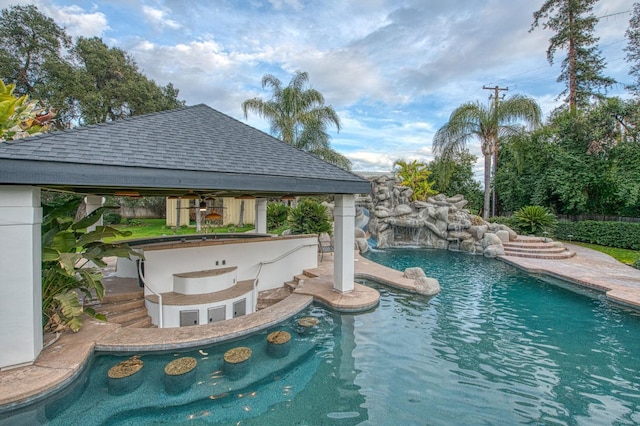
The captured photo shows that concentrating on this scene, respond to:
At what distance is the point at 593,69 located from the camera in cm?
1873

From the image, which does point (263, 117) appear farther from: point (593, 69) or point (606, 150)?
point (593, 69)

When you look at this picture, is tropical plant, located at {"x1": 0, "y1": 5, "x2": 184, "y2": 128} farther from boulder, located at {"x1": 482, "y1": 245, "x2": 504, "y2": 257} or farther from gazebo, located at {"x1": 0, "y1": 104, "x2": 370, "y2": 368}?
boulder, located at {"x1": 482, "y1": 245, "x2": 504, "y2": 257}

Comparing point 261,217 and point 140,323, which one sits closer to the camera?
point 140,323

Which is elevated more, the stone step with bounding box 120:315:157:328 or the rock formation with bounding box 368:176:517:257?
the rock formation with bounding box 368:176:517:257

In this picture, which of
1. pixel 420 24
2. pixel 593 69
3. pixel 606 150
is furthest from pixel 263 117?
pixel 593 69

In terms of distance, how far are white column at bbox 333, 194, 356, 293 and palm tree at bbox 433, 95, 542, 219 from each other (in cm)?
1423

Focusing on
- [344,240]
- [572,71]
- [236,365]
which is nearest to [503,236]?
[344,240]

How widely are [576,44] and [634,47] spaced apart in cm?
350

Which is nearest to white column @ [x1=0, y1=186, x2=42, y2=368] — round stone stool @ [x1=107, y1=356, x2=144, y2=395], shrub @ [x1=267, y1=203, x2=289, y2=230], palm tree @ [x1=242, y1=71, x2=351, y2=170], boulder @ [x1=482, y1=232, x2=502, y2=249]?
round stone stool @ [x1=107, y1=356, x2=144, y2=395]

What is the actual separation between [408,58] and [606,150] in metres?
11.2

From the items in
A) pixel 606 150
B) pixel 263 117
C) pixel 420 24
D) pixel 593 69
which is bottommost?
pixel 606 150

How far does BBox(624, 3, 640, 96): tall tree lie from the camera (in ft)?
50.8

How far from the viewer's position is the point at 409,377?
3.92m

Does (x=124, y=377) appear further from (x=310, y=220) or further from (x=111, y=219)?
(x=111, y=219)
